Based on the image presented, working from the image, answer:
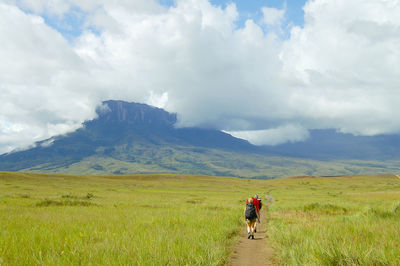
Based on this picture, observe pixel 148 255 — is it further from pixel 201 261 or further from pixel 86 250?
pixel 86 250

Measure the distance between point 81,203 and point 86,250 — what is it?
22.9 meters

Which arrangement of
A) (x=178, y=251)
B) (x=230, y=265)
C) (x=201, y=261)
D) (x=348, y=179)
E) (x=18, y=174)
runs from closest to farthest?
(x=201, y=261)
(x=178, y=251)
(x=230, y=265)
(x=18, y=174)
(x=348, y=179)

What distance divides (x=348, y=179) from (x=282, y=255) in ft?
482

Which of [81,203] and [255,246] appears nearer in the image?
[255,246]

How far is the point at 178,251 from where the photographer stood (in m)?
8.91

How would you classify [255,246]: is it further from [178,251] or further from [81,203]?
[81,203]

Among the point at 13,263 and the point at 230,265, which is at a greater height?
the point at 13,263

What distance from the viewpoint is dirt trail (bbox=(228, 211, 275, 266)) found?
33.2ft

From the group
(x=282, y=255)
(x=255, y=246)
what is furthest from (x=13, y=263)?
(x=255, y=246)

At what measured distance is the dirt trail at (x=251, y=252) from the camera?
10133 mm

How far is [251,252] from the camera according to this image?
11.7 meters

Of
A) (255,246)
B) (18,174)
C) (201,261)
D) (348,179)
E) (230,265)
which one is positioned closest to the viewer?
(201,261)

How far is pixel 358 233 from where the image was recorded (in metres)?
10.5

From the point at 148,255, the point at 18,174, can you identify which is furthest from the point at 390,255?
the point at 18,174
